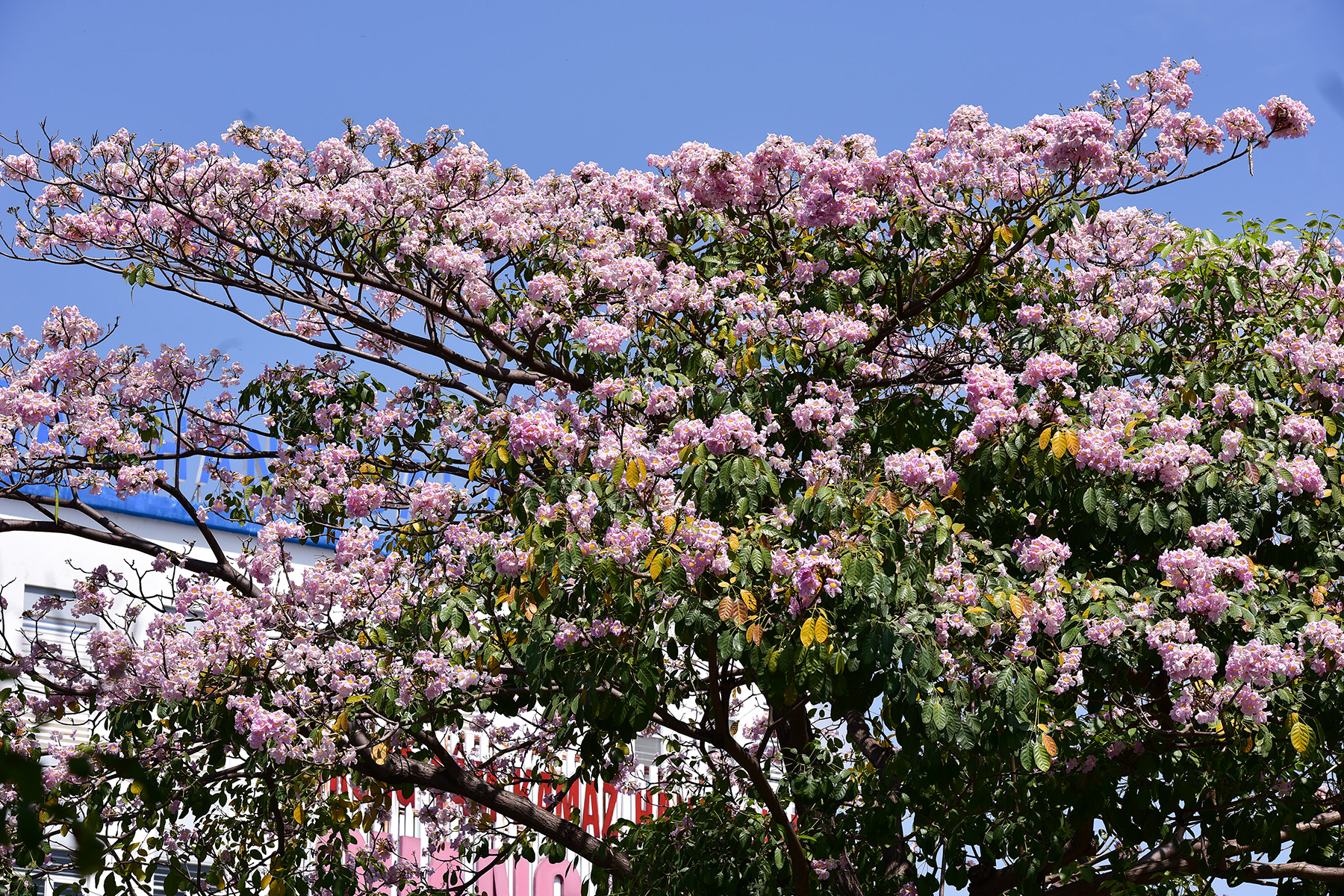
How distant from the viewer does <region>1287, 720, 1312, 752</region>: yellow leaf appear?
6.16 metres

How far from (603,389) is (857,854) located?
12.2 feet

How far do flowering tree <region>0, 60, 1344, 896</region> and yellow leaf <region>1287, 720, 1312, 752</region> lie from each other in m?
0.21

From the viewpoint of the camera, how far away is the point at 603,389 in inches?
301

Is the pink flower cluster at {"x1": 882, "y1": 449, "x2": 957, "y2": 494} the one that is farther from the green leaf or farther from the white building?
the white building

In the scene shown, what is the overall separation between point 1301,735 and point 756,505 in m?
2.76

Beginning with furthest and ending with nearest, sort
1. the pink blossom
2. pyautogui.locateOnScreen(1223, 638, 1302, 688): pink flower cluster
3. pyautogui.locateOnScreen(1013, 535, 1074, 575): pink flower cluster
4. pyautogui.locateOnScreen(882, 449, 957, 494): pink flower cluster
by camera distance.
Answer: the pink blossom < pyautogui.locateOnScreen(1013, 535, 1074, 575): pink flower cluster < pyautogui.locateOnScreen(882, 449, 957, 494): pink flower cluster < pyautogui.locateOnScreen(1223, 638, 1302, 688): pink flower cluster

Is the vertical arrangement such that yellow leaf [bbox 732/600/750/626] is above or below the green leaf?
above

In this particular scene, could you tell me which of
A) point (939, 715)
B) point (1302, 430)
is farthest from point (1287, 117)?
point (939, 715)

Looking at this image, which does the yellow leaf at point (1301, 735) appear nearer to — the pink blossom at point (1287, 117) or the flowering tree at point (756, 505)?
the flowering tree at point (756, 505)

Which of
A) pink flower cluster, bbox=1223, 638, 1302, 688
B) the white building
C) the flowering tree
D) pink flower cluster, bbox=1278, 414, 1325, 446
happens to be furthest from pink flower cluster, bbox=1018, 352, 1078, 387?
the white building

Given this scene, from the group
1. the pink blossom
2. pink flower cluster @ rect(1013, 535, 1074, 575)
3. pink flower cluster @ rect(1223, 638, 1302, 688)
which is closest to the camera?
pink flower cluster @ rect(1223, 638, 1302, 688)

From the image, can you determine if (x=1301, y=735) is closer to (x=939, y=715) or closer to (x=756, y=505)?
(x=939, y=715)

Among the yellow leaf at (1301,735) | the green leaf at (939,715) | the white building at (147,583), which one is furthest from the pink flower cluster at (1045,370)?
the white building at (147,583)

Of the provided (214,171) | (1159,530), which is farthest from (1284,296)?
(214,171)
